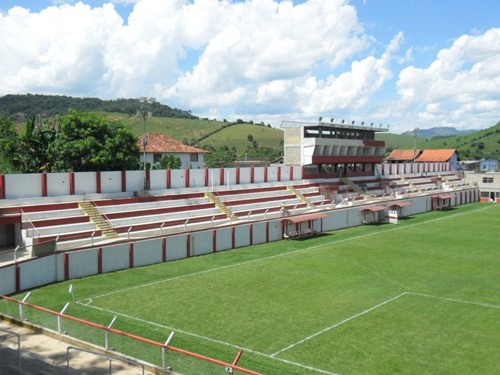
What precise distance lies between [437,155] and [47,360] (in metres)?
123

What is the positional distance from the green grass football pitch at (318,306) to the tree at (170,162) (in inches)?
1648

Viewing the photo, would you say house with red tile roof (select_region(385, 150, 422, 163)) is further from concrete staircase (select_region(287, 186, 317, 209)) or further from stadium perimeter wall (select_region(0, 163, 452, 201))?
concrete staircase (select_region(287, 186, 317, 209))

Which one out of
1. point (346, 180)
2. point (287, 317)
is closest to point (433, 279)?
point (287, 317)

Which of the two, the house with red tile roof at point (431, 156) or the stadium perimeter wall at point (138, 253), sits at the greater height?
the house with red tile roof at point (431, 156)

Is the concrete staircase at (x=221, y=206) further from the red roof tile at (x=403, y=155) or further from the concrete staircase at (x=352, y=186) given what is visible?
the red roof tile at (x=403, y=155)

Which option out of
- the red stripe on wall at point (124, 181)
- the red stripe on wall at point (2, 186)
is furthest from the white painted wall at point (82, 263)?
the red stripe on wall at point (124, 181)

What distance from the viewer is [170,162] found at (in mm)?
86500

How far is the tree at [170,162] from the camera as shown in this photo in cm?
8431

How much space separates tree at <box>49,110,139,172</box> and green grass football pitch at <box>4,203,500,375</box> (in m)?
20.6

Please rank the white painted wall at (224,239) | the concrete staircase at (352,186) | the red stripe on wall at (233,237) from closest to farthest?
the white painted wall at (224,239) < the red stripe on wall at (233,237) < the concrete staircase at (352,186)

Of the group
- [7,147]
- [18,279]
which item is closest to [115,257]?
[18,279]

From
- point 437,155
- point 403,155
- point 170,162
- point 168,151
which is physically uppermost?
point 168,151

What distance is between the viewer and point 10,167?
186ft

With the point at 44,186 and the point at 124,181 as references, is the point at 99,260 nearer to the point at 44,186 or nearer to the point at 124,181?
the point at 44,186
